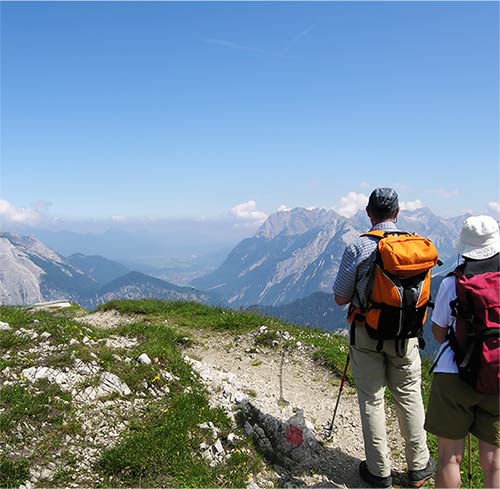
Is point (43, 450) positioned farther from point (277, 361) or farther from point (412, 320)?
point (277, 361)

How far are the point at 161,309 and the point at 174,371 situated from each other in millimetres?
8772

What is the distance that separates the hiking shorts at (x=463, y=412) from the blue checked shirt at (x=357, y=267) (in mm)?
1576

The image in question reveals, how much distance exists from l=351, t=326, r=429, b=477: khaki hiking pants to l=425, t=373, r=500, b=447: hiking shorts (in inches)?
52.1

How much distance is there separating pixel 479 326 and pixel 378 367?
203 cm

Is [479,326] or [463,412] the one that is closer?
[479,326]

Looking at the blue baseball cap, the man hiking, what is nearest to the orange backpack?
the man hiking

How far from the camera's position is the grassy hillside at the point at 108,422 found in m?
5.51

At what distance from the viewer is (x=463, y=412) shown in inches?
170

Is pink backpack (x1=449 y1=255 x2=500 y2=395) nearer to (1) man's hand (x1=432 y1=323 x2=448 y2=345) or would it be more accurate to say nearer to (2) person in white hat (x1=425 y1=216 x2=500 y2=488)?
(2) person in white hat (x1=425 y1=216 x2=500 y2=488)

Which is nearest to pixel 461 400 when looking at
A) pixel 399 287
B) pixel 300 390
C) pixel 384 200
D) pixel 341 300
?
pixel 399 287

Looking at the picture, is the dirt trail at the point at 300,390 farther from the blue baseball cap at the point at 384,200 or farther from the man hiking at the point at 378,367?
the blue baseball cap at the point at 384,200

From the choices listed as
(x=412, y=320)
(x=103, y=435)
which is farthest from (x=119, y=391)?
(x=412, y=320)

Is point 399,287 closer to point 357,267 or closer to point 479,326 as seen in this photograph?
point 357,267

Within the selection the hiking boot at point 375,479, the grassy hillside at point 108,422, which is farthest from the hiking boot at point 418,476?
the grassy hillside at point 108,422
